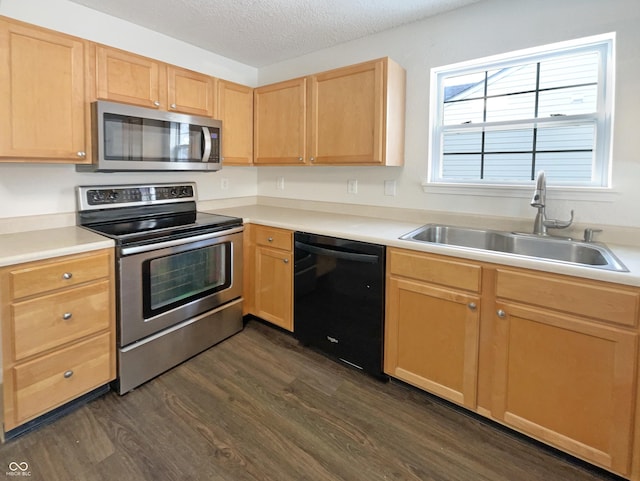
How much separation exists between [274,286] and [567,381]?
1819 millimetres

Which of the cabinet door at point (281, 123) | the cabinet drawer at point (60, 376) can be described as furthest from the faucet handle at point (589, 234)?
the cabinet drawer at point (60, 376)

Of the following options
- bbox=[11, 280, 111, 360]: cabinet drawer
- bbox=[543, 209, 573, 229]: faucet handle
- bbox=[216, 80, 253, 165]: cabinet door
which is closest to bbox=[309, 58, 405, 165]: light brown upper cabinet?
bbox=[216, 80, 253, 165]: cabinet door

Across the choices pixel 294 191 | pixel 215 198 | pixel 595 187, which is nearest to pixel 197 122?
pixel 215 198

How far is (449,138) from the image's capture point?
2.50 m

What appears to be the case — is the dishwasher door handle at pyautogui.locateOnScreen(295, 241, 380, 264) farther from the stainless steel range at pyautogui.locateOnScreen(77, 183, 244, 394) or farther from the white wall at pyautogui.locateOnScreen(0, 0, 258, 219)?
the white wall at pyautogui.locateOnScreen(0, 0, 258, 219)

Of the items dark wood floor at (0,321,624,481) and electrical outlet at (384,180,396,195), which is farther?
electrical outlet at (384,180,396,195)

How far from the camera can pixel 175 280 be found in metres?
2.22

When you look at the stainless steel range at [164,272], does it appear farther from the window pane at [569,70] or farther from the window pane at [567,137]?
the window pane at [569,70]

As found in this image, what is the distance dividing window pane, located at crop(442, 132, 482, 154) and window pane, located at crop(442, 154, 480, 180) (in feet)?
0.13

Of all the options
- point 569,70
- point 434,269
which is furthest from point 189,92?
point 569,70

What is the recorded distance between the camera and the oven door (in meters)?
1.96

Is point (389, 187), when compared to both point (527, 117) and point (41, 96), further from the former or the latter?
point (41, 96)

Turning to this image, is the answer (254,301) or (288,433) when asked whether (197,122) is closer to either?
(254,301)

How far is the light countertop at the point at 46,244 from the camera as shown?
1.59 m
